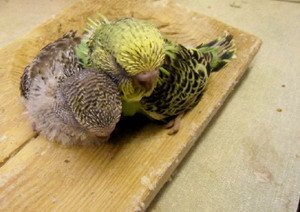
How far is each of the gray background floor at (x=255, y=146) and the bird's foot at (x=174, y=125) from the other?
0.12m

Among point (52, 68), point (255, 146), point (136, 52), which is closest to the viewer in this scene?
point (136, 52)

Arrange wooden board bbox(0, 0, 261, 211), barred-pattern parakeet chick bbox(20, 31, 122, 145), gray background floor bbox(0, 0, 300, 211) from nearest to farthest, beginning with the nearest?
barred-pattern parakeet chick bbox(20, 31, 122, 145) < wooden board bbox(0, 0, 261, 211) < gray background floor bbox(0, 0, 300, 211)

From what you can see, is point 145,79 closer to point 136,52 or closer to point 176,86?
point 136,52

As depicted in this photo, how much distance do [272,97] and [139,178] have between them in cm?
56

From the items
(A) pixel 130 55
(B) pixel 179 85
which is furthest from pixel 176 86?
(A) pixel 130 55

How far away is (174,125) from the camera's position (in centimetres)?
103

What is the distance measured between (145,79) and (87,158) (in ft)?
0.93

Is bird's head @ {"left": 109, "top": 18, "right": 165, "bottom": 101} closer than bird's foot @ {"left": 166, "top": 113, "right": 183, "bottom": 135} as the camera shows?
Yes

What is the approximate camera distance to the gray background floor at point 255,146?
1014 mm

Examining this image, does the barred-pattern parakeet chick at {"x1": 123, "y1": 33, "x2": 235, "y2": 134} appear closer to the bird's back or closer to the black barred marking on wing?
the black barred marking on wing

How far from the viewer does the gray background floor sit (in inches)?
39.9

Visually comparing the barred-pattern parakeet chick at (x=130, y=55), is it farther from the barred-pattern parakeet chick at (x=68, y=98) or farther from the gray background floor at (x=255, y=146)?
the gray background floor at (x=255, y=146)

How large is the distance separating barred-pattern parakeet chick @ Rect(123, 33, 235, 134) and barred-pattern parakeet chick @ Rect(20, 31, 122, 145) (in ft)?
0.46

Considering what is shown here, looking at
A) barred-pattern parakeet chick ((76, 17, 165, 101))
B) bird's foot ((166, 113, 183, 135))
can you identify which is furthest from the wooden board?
barred-pattern parakeet chick ((76, 17, 165, 101))
